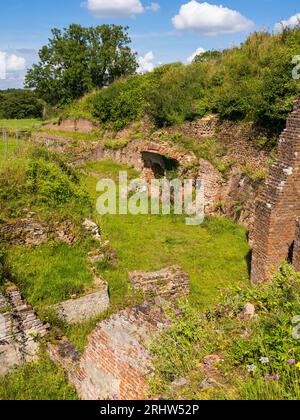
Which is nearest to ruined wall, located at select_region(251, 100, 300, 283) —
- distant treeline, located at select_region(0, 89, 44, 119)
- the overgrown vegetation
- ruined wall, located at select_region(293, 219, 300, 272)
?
ruined wall, located at select_region(293, 219, 300, 272)

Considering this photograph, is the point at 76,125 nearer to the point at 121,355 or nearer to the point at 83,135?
the point at 83,135

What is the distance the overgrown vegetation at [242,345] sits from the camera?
10.4ft

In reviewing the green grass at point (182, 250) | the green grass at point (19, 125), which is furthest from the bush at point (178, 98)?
the green grass at point (19, 125)

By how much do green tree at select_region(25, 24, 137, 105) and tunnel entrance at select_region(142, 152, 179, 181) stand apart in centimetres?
2834

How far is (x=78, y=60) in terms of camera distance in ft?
147

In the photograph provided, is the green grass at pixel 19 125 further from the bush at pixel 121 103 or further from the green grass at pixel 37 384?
the green grass at pixel 37 384

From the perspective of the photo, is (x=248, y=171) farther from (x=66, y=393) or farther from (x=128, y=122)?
(x=128, y=122)

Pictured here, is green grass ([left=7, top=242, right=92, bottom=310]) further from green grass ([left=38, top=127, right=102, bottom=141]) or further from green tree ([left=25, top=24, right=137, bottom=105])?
green tree ([left=25, top=24, right=137, bottom=105])

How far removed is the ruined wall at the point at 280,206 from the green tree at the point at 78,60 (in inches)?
1525

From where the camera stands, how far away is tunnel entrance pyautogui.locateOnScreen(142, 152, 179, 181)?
55.2ft

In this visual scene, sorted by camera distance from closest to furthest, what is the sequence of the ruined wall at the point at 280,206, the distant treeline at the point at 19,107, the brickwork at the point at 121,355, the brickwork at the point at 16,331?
the brickwork at the point at 121,355
the brickwork at the point at 16,331
the ruined wall at the point at 280,206
the distant treeline at the point at 19,107

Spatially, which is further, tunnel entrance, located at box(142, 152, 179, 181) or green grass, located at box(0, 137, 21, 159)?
tunnel entrance, located at box(142, 152, 179, 181)

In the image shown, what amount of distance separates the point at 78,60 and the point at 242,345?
152 feet

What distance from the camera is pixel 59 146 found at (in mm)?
25859
